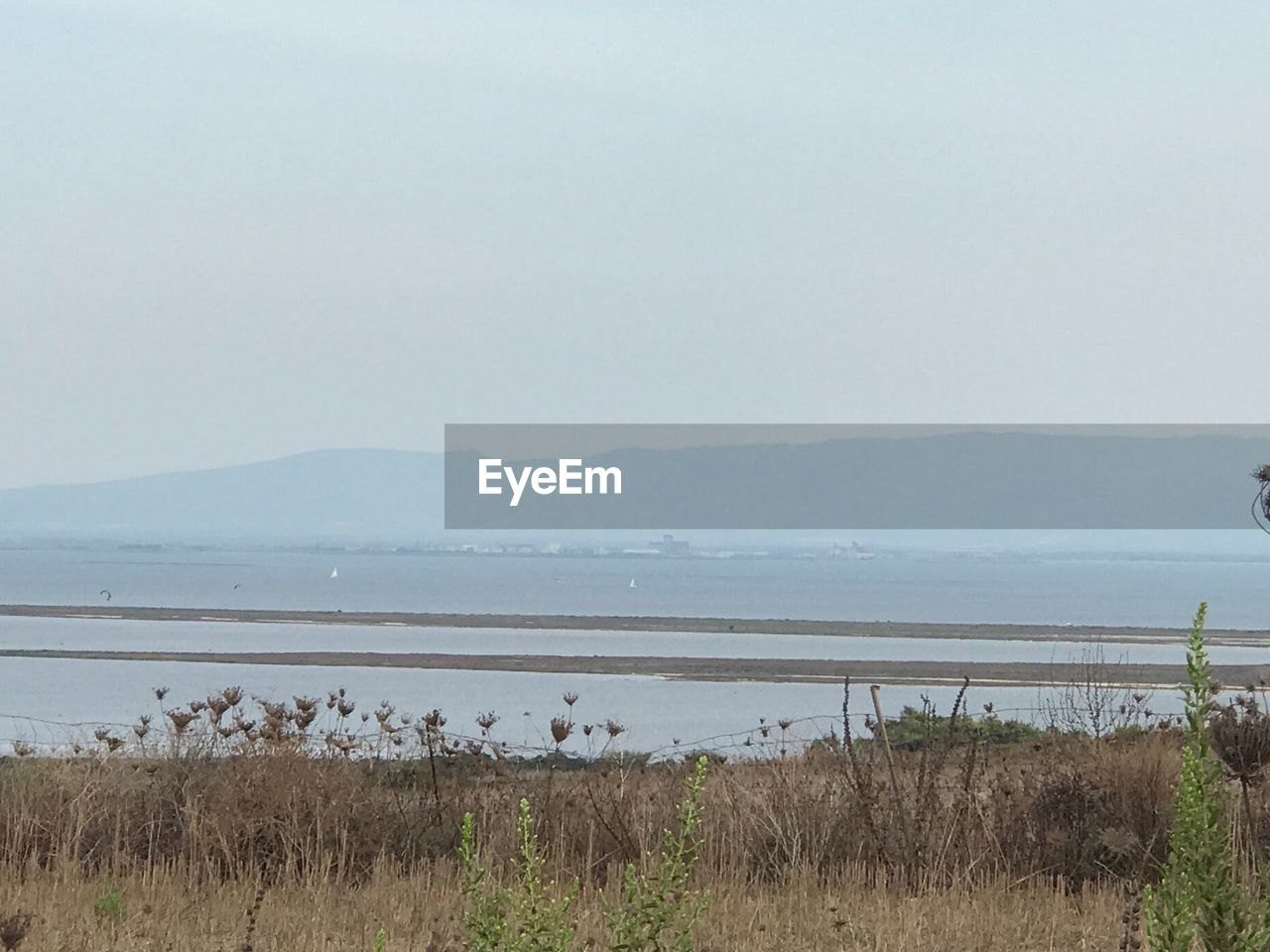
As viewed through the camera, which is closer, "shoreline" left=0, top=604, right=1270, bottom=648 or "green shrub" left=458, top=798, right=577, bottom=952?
"green shrub" left=458, top=798, right=577, bottom=952

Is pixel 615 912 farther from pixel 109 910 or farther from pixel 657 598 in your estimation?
pixel 657 598

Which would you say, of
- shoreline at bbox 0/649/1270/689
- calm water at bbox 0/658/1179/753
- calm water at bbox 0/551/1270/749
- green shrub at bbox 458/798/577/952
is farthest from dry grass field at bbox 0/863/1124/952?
shoreline at bbox 0/649/1270/689

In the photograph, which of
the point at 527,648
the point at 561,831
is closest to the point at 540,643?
the point at 527,648

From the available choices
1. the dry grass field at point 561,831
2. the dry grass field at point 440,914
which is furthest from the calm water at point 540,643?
the dry grass field at point 440,914

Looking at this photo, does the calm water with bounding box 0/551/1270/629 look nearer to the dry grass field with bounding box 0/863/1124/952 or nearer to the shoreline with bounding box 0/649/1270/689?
the shoreline with bounding box 0/649/1270/689

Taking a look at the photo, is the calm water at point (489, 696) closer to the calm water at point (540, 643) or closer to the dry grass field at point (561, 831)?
the calm water at point (540, 643)

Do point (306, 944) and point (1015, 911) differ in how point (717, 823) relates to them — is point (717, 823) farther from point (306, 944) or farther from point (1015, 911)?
point (306, 944)
